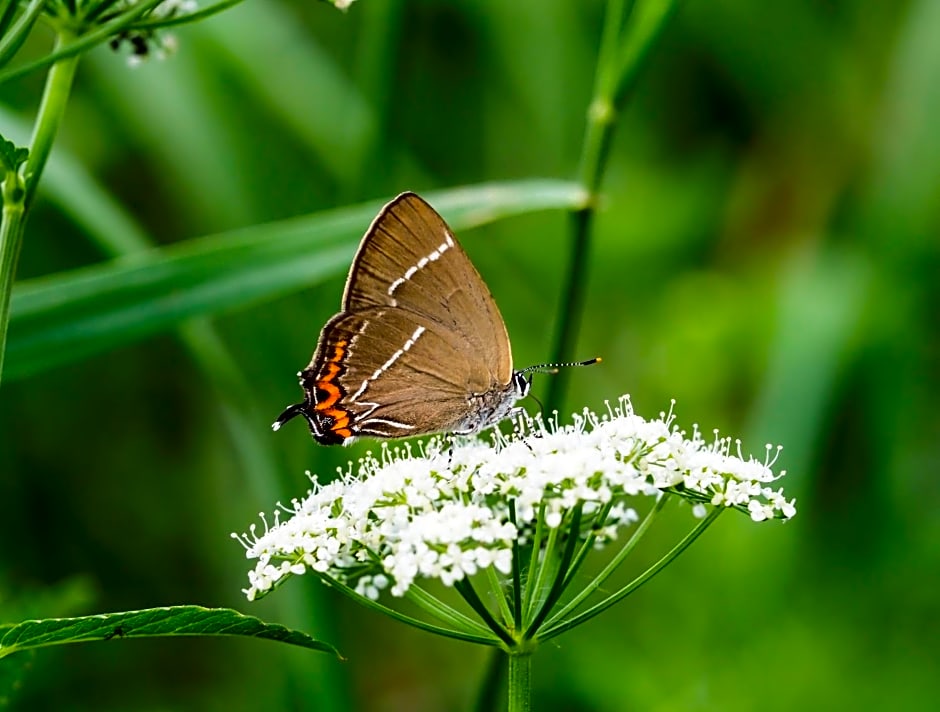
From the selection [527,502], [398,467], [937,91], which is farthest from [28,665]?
[937,91]

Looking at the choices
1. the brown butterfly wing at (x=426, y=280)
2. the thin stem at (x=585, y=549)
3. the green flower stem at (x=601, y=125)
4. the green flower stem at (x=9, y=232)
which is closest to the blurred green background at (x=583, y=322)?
the green flower stem at (x=601, y=125)

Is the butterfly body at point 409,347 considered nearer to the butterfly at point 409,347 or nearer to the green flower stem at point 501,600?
the butterfly at point 409,347

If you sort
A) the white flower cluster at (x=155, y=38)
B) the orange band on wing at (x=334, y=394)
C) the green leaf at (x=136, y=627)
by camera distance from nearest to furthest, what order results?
the green leaf at (x=136, y=627) → the white flower cluster at (x=155, y=38) → the orange band on wing at (x=334, y=394)

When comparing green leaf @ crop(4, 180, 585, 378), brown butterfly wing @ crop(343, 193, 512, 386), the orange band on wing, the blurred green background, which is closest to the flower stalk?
the orange band on wing

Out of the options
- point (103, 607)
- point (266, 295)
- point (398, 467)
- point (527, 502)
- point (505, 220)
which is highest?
point (505, 220)

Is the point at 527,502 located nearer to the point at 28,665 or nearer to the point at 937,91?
the point at 28,665

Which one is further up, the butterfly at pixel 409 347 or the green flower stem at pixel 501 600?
the butterfly at pixel 409 347

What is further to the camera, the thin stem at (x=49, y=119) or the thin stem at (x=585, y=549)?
the thin stem at (x=585, y=549)
